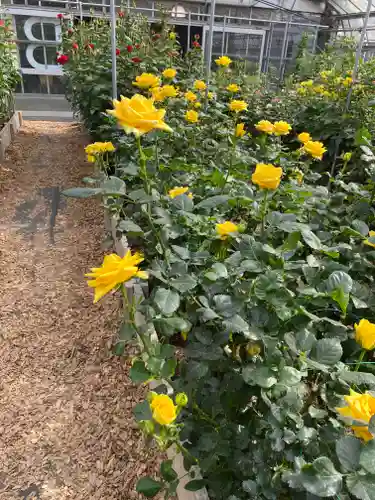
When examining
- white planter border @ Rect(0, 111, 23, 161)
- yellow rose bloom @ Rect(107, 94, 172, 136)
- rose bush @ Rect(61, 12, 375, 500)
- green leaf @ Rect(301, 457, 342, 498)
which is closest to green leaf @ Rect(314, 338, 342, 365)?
rose bush @ Rect(61, 12, 375, 500)

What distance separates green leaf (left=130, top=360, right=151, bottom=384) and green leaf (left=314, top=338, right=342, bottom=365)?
1.15 ft

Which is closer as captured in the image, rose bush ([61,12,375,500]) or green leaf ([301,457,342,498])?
green leaf ([301,457,342,498])

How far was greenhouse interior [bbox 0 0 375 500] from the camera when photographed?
0.82 m

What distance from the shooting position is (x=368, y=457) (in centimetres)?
59

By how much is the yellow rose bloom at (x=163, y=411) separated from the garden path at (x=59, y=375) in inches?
33.4

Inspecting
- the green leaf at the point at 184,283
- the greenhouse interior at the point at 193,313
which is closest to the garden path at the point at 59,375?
the greenhouse interior at the point at 193,313

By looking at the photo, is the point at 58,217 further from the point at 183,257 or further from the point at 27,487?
the point at 183,257

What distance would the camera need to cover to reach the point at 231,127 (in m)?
2.69

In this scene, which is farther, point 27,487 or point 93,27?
point 93,27

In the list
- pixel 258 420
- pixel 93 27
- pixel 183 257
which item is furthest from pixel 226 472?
pixel 93 27

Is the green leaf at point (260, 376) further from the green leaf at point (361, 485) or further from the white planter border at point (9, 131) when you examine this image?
the white planter border at point (9, 131)

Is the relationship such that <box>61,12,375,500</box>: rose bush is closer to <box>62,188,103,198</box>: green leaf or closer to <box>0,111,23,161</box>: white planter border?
<box>62,188,103,198</box>: green leaf

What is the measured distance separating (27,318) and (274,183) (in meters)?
1.69


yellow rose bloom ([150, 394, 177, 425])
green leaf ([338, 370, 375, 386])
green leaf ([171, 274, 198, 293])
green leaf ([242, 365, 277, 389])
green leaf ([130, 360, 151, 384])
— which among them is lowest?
green leaf ([130, 360, 151, 384])
